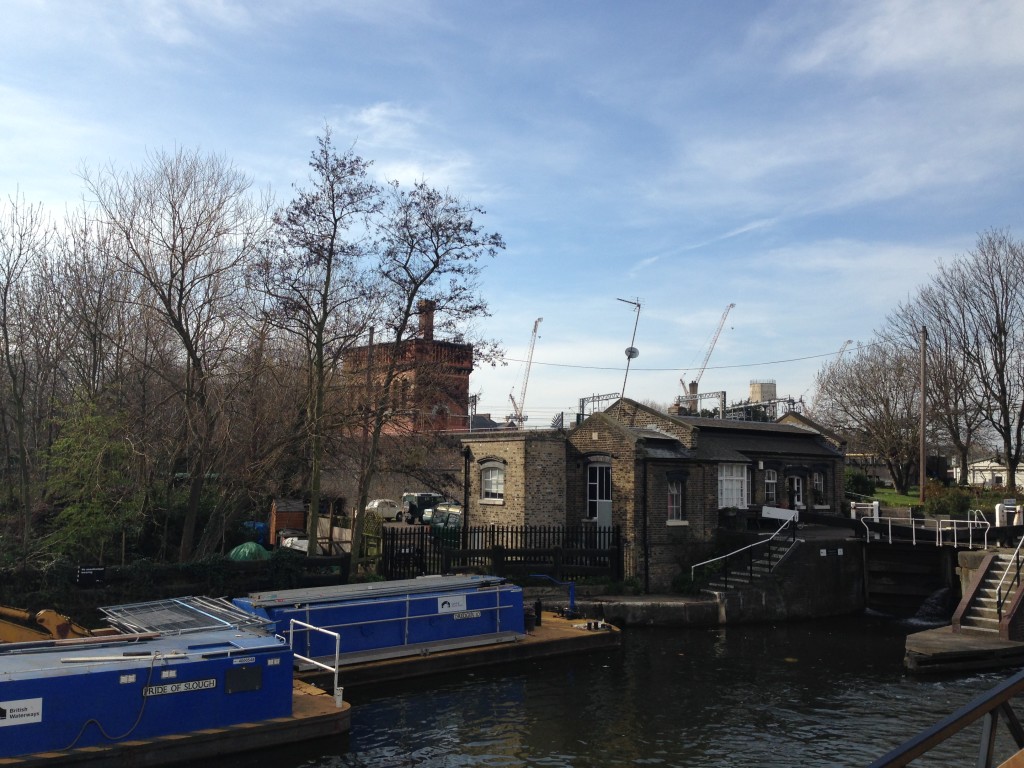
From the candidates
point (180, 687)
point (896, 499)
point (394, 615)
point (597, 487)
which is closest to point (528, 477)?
point (597, 487)

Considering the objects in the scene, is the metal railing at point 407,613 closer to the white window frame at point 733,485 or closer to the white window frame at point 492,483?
the white window frame at point 492,483

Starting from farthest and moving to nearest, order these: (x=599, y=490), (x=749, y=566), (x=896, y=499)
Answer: (x=896, y=499), (x=599, y=490), (x=749, y=566)

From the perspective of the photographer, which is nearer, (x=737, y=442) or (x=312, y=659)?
(x=312, y=659)

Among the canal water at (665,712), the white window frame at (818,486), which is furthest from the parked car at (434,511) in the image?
the canal water at (665,712)

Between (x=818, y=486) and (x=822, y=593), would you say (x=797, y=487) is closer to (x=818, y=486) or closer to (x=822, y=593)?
(x=818, y=486)

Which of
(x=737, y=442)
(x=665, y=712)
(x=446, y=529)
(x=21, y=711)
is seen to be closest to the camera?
(x=21, y=711)

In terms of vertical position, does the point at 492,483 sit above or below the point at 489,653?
above

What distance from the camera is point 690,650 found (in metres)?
20.3

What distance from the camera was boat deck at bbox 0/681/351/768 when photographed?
425 inches

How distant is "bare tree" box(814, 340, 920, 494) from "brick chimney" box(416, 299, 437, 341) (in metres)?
34.5

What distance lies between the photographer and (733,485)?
31031 millimetres

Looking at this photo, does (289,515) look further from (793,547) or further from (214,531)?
(793,547)

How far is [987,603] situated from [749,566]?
263 inches

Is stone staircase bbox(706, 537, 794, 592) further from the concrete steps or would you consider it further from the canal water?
the concrete steps
